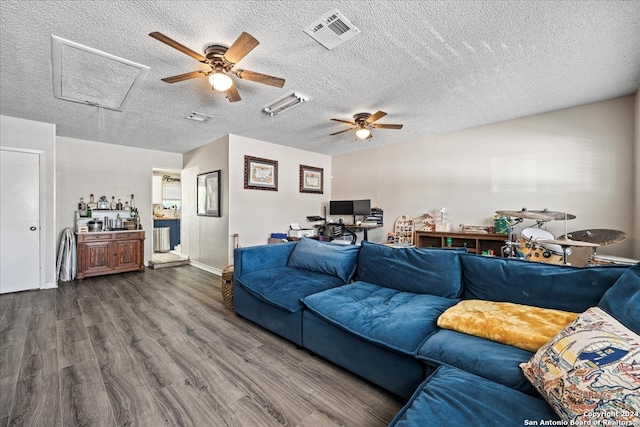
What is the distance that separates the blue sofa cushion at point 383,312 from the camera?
62.3 inches

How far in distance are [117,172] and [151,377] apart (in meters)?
4.82

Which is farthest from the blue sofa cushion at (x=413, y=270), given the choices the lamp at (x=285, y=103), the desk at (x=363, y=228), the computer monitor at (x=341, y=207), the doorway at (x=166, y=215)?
the doorway at (x=166, y=215)

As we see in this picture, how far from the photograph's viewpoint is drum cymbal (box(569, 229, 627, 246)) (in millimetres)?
2488

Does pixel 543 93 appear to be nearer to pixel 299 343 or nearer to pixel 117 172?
pixel 299 343

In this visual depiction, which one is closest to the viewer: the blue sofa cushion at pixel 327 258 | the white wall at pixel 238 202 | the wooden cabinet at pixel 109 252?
the blue sofa cushion at pixel 327 258

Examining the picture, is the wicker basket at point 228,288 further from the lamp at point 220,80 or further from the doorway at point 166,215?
the doorway at point 166,215

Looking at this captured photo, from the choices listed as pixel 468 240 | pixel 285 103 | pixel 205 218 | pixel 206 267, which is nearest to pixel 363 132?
pixel 285 103

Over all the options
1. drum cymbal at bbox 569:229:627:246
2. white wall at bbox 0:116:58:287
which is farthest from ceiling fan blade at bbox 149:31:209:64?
drum cymbal at bbox 569:229:627:246

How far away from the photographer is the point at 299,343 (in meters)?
2.19

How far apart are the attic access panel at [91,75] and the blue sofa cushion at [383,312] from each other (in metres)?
2.71

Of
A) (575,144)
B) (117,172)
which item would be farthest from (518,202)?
(117,172)

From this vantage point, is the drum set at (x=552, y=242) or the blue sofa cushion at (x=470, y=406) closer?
the blue sofa cushion at (x=470, y=406)

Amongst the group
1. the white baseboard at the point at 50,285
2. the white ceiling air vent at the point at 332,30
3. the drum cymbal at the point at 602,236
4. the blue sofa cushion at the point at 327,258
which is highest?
the white ceiling air vent at the point at 332,30

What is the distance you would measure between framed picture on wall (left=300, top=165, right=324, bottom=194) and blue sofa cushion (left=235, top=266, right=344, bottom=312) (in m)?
3.17
